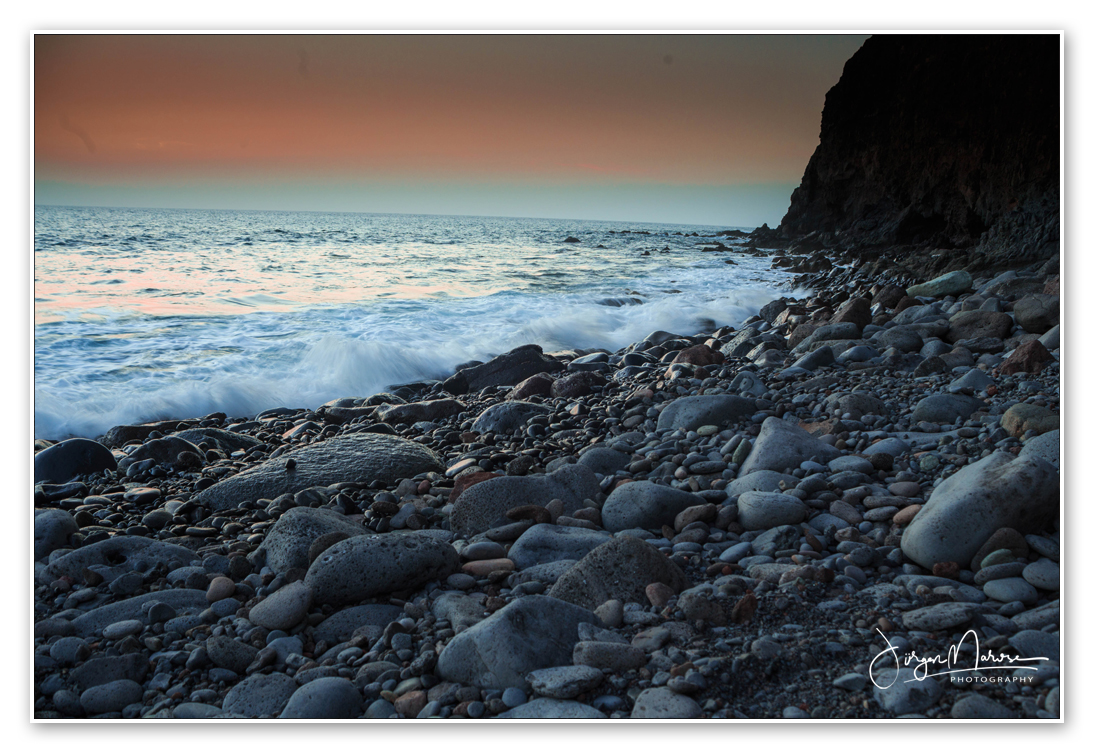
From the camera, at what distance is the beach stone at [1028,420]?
2.69 metres

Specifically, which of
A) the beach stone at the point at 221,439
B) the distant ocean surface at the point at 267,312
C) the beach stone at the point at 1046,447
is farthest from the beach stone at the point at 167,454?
the beach stone at the point at 1046,447

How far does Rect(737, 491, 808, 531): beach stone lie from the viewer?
2.44 meters

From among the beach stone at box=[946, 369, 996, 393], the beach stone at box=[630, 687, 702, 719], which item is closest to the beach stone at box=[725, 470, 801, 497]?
the beach stone at box=[630, 687, 702, 719]

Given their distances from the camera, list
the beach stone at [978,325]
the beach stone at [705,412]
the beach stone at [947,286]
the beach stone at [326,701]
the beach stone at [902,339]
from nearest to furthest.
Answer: the beach stone at [326,701] → the beach stone at [705,412] → the beach stone at [978,325] → the beach stone at [902,339] → the beach stone at [947,286]

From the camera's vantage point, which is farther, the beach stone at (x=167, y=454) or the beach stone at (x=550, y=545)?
the beach stone at (x=167, y=454)

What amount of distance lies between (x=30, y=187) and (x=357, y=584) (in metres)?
2.10

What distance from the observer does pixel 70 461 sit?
3.62 meters

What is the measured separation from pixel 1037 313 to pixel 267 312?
6.74 metres

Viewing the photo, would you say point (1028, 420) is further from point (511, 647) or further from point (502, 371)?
point (502, 371)

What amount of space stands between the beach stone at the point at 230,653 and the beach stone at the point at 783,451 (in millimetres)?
2092

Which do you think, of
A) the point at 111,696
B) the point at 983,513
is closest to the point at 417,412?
the point at 111,696

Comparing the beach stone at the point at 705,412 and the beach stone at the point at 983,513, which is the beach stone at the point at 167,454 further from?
the beach stone at the point at 983,513

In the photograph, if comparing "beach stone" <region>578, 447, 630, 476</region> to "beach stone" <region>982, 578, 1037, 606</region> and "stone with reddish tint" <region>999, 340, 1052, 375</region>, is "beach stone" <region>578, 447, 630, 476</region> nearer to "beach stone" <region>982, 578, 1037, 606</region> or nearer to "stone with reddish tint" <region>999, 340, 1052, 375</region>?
"beach stone" <region>982, 578, 1037, 606</region>
